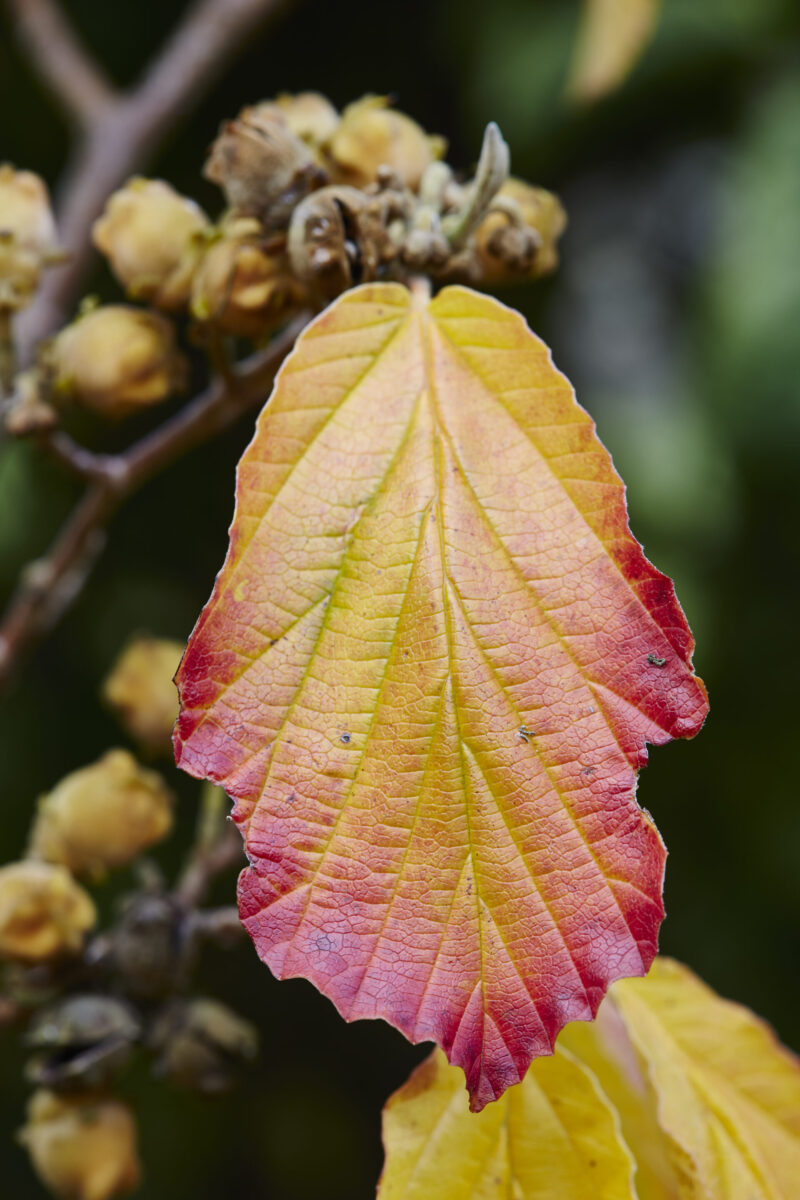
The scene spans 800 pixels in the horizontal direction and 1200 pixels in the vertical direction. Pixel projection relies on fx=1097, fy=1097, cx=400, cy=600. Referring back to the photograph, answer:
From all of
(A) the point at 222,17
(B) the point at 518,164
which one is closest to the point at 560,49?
(B) the point at 518,164

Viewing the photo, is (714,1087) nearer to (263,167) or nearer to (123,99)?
(263,167)

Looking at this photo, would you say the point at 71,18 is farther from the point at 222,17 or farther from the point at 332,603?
the point at 332,603

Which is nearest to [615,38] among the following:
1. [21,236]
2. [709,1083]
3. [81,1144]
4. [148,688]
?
[21,236]

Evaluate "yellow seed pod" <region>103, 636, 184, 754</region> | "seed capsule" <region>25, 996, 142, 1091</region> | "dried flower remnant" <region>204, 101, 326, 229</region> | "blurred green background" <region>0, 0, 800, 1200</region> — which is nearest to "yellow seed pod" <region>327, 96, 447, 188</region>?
"dried flower remnant" <region>204, 101, 326, 229</region>

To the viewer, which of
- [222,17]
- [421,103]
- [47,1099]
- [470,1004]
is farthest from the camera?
[421,103]

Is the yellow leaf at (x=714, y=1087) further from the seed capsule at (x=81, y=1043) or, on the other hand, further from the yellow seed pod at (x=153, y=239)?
the yellow seed pod at (x=153, y=239)
